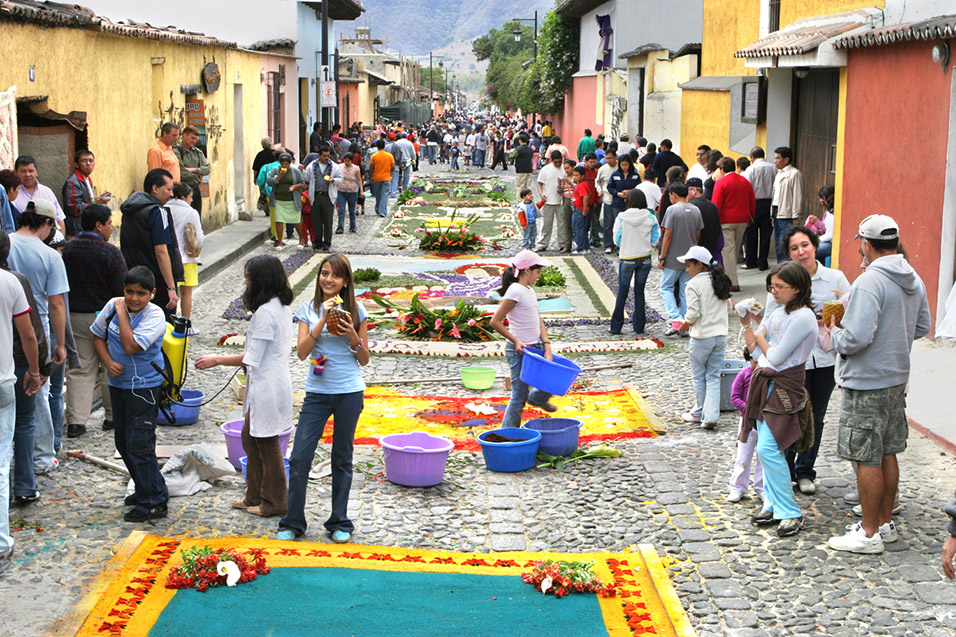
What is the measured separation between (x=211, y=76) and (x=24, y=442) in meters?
14.9

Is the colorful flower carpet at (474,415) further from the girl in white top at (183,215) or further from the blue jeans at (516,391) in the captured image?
the girl in white top at (183,215)

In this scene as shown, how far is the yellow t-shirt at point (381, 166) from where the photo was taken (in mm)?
24984

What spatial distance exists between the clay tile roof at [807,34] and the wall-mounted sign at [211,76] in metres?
9.37

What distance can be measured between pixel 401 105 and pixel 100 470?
210ft

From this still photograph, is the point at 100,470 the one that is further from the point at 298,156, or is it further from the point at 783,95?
the point at 298,156

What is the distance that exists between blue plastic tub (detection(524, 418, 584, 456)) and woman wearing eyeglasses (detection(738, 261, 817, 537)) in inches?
69.0

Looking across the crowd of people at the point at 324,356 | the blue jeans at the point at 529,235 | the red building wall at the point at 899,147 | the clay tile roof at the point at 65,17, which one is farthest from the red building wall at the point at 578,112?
the crowd of people at the point at 324,356

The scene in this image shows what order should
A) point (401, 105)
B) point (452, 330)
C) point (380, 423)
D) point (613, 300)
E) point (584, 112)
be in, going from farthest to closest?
1. point (401, 105)
2. point (584, 112)
3. point (613, 300)
4. point (452, 330)
5. point (380, 423)

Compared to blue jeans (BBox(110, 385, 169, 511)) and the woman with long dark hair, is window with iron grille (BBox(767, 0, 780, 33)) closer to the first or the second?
the woman with long dark hair

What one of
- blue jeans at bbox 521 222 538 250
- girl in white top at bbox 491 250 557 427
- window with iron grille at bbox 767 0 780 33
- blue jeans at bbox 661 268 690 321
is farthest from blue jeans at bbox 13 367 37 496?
window with iron grille at bbox 767 0 780 33

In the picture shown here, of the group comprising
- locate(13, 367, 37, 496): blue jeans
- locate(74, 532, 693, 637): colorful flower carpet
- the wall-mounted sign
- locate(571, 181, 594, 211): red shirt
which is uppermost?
the wall-mounted sign

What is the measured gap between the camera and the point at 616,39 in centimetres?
3250

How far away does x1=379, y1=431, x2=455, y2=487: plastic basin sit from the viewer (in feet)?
25.4

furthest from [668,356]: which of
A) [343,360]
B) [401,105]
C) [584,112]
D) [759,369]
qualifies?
[401,105]
